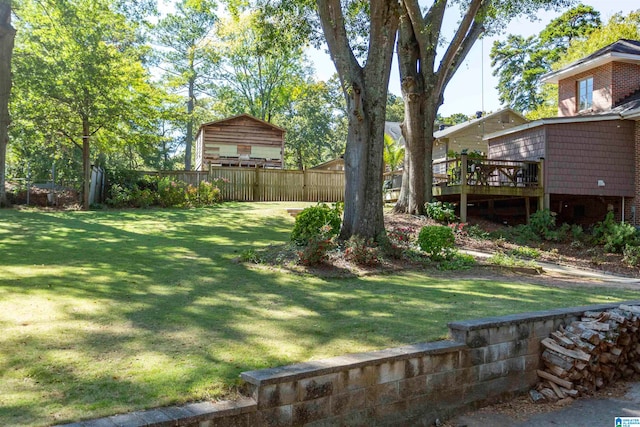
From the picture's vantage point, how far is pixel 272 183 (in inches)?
872

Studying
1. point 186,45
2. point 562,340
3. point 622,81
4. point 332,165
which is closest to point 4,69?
point 562,340

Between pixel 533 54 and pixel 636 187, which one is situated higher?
pixel 533 54

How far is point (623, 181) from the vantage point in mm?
17156

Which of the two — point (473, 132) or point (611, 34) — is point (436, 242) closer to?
point (473, 132)

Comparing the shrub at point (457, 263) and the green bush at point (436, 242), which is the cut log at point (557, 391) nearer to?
the shrub at point (457, 263)

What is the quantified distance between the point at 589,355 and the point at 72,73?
17582mm

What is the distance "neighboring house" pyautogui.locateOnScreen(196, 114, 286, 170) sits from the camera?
27.3m

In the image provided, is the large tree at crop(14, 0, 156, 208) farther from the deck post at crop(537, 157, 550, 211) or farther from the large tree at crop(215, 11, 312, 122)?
the large tree at crop(215, 11, 312, 122)

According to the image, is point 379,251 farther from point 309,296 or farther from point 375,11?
point 375,11

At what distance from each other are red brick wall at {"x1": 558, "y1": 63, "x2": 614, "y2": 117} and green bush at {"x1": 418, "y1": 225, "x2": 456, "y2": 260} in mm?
Result: 12893

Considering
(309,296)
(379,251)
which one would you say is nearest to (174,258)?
(309,296)

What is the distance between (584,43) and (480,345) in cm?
3253

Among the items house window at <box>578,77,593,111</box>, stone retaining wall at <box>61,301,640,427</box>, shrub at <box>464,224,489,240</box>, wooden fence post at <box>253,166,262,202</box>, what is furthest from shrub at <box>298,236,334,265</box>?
house window at <box>578,77,593,111</box>

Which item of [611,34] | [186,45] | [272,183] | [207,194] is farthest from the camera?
[186,45]
